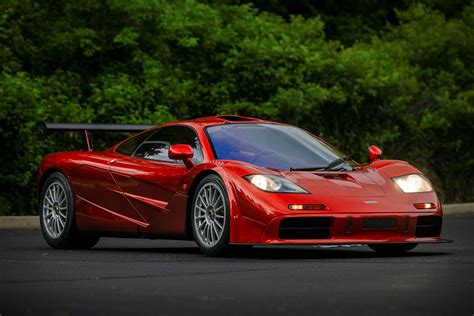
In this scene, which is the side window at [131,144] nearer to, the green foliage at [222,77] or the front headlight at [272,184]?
the front headlight at [272,184]

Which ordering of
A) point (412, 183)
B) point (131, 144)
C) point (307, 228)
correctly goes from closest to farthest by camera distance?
point (307, 228)
point (412, 183)
point (131, 144)

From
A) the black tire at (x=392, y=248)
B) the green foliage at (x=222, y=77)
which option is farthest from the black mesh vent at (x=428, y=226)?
the green foliage at (x=222, y=77)

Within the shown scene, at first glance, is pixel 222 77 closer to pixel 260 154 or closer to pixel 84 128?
pixel 84 128

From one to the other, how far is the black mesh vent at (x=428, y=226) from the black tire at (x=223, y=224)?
1759mm

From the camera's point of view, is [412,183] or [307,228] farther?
[412,183]

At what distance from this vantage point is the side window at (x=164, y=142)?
1276cm

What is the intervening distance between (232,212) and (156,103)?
11471mm

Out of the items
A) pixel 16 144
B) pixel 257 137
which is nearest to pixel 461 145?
pixel 16 144

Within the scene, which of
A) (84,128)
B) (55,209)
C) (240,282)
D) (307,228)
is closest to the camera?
(240,282)

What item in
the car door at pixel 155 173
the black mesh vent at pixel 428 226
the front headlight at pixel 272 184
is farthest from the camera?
the car door at pixel 155 173

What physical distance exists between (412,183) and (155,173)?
2.43 meters

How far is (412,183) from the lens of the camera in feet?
40.2

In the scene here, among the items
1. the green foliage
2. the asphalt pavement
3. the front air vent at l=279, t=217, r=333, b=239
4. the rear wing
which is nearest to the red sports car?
the front air vent at l=279, t=217, r=333, b=239

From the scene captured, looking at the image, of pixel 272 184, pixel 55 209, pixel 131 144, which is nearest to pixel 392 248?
pixel 272 184
